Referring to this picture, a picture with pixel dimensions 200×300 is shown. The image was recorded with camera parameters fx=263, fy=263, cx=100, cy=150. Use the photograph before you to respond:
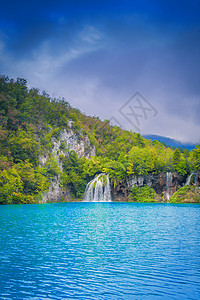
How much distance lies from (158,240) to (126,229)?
12.7ft

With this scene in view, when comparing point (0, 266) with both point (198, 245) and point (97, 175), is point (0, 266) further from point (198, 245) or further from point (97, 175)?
point (97, 175)

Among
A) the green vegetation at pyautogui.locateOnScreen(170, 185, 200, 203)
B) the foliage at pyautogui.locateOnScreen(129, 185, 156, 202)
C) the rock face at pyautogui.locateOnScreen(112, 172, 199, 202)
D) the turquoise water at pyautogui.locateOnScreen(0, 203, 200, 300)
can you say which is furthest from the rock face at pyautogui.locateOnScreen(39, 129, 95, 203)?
the turquoise water at pyautogui.locateOnScreen(0, 203, 200, 300)

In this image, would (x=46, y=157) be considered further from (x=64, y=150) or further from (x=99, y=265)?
(x=99, y=265)

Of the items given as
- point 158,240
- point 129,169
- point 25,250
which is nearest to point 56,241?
point 25,250

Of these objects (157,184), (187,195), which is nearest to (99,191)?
(157,184)

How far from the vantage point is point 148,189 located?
5706cm

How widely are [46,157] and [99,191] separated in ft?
45.8

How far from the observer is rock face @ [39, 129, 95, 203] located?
56422 mm

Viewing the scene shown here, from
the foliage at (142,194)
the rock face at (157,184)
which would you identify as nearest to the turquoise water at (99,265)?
the foliage at (142,194)

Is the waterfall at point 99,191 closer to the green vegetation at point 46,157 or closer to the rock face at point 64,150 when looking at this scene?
the green vegetation at point 46,157

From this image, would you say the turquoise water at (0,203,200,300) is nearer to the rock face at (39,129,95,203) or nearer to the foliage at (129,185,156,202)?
the rock face at (39,129,95,203)

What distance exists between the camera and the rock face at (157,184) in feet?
184

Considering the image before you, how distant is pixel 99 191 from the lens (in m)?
58.9

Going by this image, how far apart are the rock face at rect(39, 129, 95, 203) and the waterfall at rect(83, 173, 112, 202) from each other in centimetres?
554
